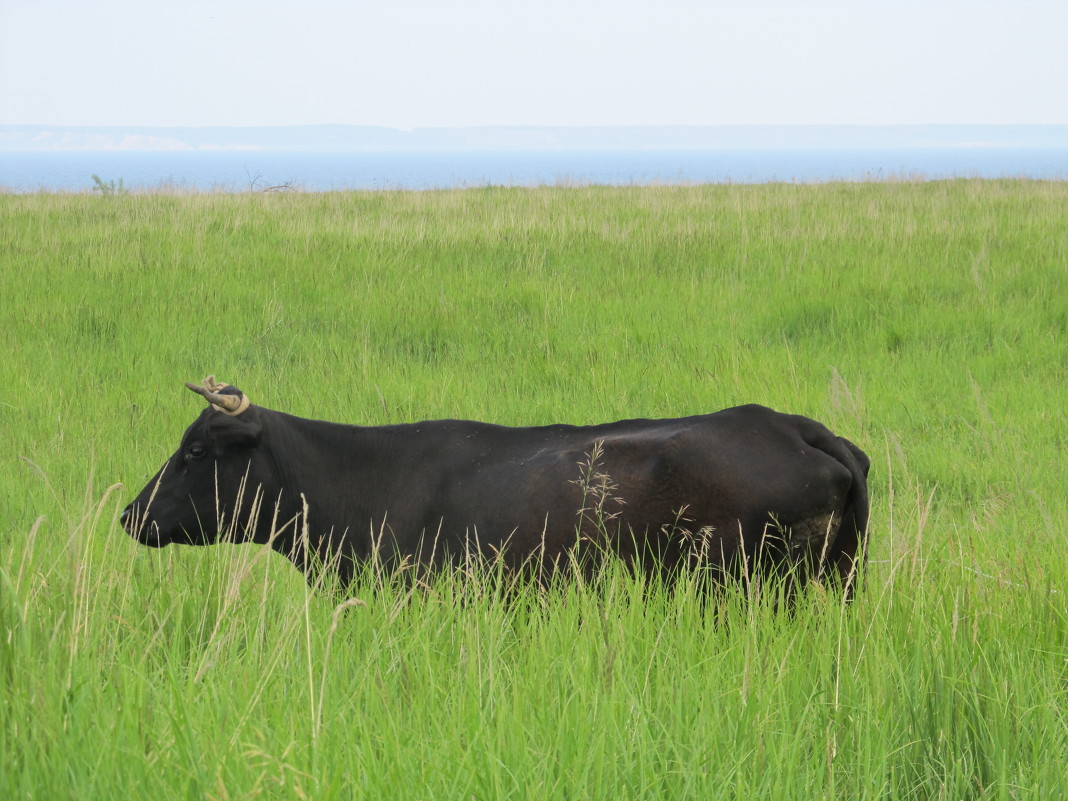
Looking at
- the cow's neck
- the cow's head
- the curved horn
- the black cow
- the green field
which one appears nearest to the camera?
the green field

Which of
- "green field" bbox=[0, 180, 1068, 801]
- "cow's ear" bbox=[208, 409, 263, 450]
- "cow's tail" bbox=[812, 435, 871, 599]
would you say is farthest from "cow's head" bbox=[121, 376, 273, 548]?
"cow's tail" bbox=[812, 435, 871, 599]

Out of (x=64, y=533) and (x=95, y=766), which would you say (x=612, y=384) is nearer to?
(x=64, y=533)

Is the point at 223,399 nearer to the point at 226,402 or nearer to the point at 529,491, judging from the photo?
the point at 226,402

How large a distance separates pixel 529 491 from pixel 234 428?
1.31 m

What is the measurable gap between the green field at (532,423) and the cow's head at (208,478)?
0.15 metres

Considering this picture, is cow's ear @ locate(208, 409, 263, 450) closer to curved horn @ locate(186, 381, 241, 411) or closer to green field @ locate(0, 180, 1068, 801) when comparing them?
curved horn @ locate(186, 381, 241, 411)

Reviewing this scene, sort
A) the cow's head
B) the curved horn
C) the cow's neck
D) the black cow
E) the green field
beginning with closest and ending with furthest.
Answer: the green field < the black cow < the curved horn < the cow's head < the cow's neck

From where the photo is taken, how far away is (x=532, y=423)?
21.7 ft

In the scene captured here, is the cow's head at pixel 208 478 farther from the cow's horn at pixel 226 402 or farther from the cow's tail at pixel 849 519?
the cow's tail at pixel 849 519

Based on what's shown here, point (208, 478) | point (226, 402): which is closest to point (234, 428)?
point (226, 402)

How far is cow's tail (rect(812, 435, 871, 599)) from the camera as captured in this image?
12.4 feet

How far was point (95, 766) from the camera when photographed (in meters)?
1.90

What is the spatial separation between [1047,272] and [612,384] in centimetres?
542

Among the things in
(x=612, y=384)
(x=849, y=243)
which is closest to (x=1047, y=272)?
(x=849, y=243)
